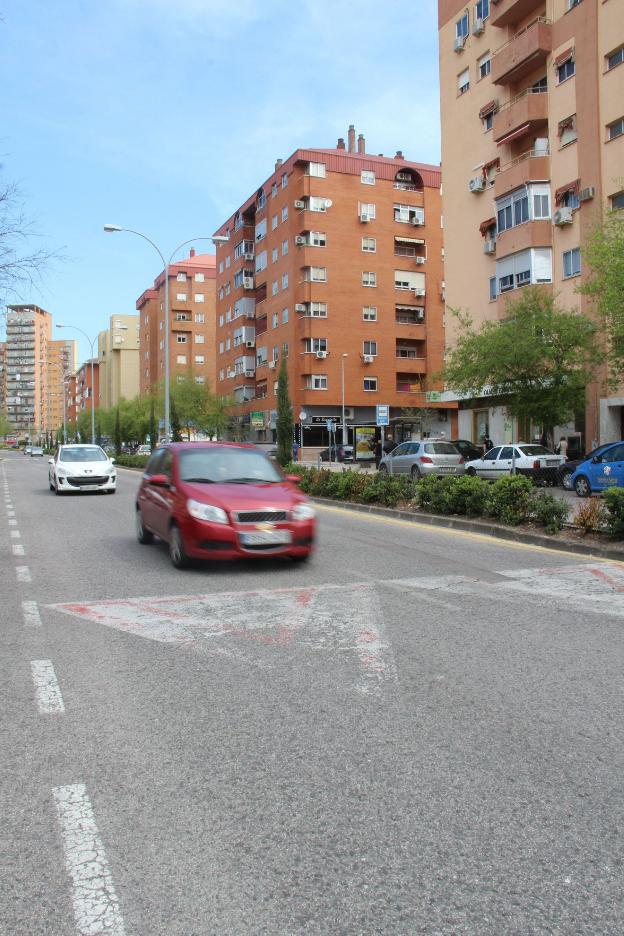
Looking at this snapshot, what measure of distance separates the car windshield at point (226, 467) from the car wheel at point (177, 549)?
27.1 inches

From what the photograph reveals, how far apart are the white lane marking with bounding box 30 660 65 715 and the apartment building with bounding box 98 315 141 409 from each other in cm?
13134

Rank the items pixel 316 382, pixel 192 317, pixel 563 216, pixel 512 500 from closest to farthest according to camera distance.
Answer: pixel 512 500 < pixel 563 216 < pixel 316 382 < pixel 192 317

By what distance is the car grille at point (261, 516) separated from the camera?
8414mm

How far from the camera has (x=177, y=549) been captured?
8.87 meters

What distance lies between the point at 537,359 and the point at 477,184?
50.1 feet

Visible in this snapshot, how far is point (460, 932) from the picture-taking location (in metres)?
2.24

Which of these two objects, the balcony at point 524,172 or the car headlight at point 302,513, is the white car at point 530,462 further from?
the car headlight at point 302,513

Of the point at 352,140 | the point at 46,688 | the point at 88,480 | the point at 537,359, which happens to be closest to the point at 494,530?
the point at 46,688

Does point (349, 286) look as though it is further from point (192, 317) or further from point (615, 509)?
point (615, 509)

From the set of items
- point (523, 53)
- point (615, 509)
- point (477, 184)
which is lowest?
point (615, 509)

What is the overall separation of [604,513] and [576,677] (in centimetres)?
637

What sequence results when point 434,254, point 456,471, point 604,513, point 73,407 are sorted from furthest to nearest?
point 73,407 < point 434,254 < point 456,471 < point 604,513

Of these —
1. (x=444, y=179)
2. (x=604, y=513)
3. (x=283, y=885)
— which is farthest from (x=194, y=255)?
(x=283, y=885)

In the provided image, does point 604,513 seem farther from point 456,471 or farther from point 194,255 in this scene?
point 194,255
